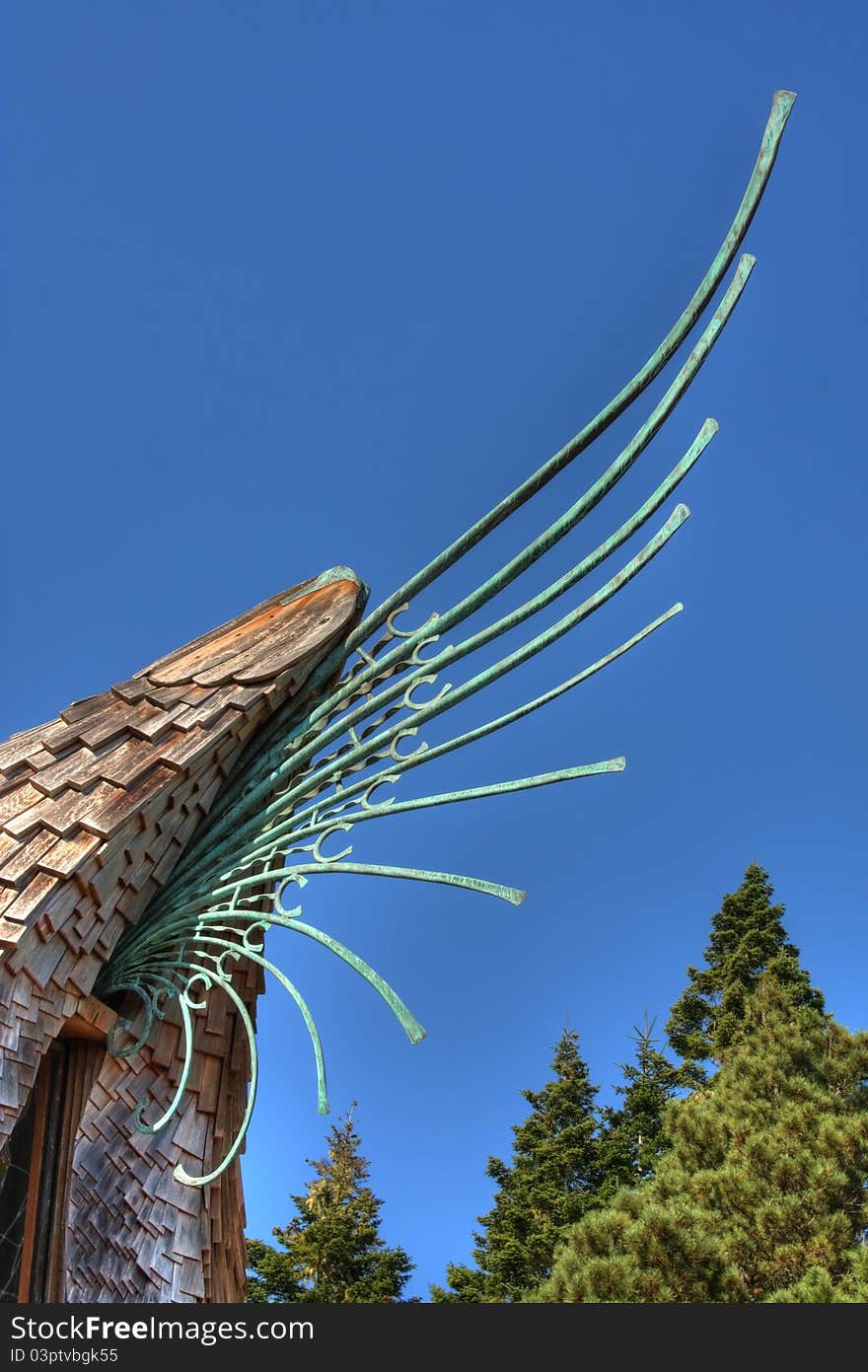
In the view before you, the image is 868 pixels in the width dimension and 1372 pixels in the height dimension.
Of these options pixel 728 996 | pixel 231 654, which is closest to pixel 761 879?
pixel 728 996

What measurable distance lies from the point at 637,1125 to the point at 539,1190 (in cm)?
156

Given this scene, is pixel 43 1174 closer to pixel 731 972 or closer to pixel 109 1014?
pixel 109 1014

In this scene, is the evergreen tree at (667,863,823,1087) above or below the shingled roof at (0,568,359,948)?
above

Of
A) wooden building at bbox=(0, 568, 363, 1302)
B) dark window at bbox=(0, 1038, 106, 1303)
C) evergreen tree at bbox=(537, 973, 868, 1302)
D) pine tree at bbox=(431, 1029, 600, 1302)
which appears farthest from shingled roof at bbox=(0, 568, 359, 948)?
pine tree at bbox=(431, 1029, 600, 1302)

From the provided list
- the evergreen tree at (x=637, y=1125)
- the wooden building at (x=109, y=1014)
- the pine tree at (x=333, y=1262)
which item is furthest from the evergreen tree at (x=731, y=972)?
the wooden building at (x=109, y=1014)

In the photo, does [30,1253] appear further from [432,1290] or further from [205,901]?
[432,1290]

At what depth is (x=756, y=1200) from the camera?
32.3 ft

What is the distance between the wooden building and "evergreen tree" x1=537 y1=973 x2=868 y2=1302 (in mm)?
5870

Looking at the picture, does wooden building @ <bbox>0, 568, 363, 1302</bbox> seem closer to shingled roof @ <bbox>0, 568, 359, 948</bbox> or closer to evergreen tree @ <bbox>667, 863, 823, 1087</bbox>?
shingled roof @ <bbox>0, 568, 359, 948</bbox>

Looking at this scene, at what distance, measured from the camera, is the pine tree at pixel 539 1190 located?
14.7m

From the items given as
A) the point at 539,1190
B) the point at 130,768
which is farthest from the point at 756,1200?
the point at 130,768

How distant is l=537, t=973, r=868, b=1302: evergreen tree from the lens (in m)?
9.40

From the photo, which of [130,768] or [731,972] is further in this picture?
[731,972]

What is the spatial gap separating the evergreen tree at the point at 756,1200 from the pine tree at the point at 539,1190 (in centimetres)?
365
